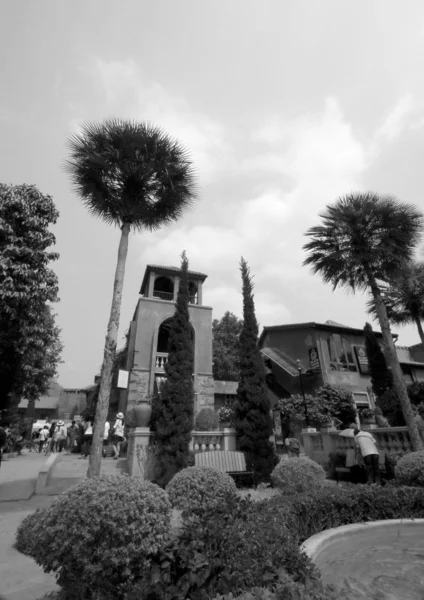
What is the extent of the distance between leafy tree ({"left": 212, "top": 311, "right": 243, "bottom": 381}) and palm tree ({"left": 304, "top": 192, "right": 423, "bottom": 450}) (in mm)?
Answer: 20108

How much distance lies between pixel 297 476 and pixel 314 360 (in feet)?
51.9

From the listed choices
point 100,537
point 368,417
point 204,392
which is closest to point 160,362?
point 204,392

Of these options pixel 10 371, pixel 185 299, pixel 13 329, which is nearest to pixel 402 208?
pixel 185 299

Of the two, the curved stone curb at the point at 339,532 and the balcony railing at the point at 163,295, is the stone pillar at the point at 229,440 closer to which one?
the curved stone curb at the point at 339,532

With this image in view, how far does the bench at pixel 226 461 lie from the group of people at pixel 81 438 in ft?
23.8

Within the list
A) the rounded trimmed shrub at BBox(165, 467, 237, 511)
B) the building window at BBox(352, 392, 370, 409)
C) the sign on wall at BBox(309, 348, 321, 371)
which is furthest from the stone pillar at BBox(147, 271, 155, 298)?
the rounded trimmed shrub at BBox(165, 467, 237, 511)

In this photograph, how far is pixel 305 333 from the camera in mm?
24734

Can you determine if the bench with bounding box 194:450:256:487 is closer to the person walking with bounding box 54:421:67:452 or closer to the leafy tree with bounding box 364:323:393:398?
the person walking with bounding box 54:421:67:452

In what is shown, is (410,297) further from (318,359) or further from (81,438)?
(81,438)

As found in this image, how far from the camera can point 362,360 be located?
24.1m

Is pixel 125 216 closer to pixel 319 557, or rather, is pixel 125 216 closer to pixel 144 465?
pixel 144 465

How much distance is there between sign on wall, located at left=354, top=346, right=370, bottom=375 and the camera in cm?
2370

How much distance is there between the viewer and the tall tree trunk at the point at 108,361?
676cm

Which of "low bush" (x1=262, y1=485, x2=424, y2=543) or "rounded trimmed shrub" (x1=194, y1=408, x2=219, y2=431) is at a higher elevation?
"rounded trimmed shrub" (x1=194, y1=408, x2=219, y2=431)
